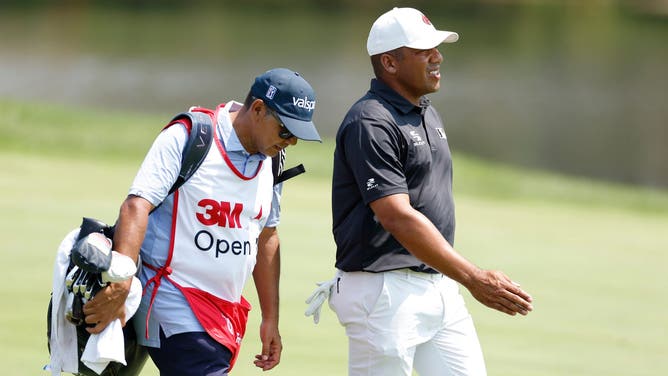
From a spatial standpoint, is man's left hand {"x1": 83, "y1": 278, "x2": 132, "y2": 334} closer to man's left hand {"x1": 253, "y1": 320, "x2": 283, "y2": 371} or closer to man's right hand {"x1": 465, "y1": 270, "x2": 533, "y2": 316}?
man's left hand {"x1": 253, "y1": 320, "x2": 283, "y2": 371}

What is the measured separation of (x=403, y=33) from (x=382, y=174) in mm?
585

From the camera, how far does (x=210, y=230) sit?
4000 mm

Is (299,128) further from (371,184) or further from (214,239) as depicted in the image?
(214,239)

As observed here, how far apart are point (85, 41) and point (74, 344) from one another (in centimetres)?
2779

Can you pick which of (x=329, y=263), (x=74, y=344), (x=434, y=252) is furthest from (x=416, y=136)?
(x=329, y=263)

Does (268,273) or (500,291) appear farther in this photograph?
(268,273)

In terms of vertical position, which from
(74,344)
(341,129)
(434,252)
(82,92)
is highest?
(341,129)

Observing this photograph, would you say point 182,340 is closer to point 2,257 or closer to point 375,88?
point 375,88

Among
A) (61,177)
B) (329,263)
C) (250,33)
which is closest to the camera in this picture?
(329,263)

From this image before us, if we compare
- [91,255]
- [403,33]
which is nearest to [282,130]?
[403,33]

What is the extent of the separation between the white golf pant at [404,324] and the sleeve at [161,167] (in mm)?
878

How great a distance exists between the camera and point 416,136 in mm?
4266

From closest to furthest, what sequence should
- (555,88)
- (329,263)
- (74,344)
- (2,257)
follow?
(74,344) < (2,257) < (329,263) < (555,88)

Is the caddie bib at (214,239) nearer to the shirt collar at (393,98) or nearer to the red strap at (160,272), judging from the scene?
the red strap at (160,272)
